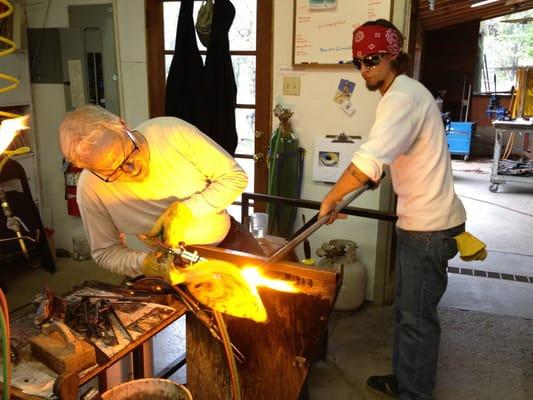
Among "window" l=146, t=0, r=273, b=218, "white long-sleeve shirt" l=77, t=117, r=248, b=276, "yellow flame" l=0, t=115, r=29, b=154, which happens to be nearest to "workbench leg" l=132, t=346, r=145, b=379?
"white long-sleeve shirt" l=77, t=117, r=248, b=276

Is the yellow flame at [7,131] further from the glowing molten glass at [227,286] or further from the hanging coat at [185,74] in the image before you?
the hanging coat at [185,74]

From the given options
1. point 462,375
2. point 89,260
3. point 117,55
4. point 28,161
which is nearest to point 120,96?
point 117,55

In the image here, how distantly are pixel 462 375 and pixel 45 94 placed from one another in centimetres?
370

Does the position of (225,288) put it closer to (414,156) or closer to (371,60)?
(414,156)

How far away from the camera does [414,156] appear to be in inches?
76.8

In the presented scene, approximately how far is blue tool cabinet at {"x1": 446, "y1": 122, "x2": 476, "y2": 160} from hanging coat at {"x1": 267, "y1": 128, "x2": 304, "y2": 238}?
6.19 meters

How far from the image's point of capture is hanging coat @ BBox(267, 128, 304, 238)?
10.9ft

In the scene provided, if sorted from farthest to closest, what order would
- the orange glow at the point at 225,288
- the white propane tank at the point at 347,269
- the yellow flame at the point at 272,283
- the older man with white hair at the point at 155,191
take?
1. the white propane tank at the point at 347,269
2. the older man with white hair at the point at 155,191
3. the yellow flame at the point at 272,283
4. the orange glow at the point at 225,288

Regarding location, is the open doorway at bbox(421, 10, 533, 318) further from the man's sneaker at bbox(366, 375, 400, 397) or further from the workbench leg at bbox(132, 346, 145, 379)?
the workbench leg at bbox(132, 346, 145, 379)

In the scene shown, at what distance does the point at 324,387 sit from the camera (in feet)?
8.31

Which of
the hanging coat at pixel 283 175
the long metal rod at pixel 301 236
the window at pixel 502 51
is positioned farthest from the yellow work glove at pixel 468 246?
the window at pixel 502 51

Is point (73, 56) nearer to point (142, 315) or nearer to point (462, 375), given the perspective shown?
point (142, 315)

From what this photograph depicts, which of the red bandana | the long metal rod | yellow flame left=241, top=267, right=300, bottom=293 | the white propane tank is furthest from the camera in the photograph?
the white propane tank

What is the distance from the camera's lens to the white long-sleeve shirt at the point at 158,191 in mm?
1826
